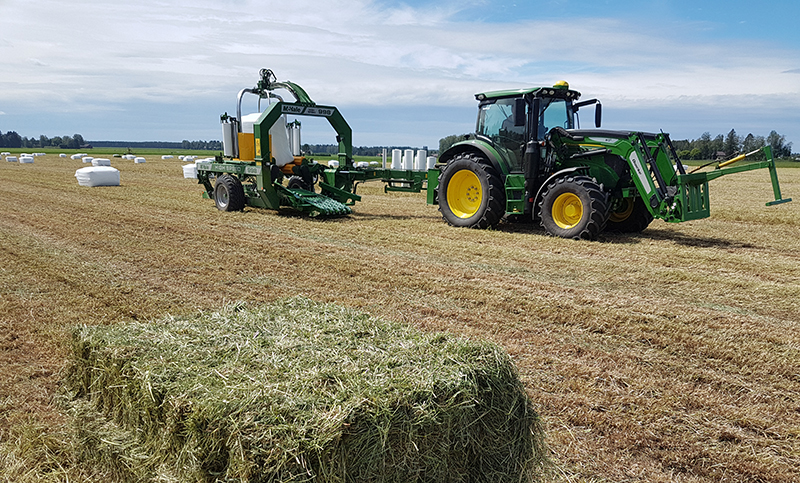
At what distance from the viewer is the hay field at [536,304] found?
2.96 meters

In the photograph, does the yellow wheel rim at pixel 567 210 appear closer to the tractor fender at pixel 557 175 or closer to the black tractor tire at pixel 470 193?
the tractor fender at pixel 557 175

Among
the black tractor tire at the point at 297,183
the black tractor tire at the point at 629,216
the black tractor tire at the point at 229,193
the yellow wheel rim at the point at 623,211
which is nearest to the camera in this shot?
the black tractor tire at the point at 629,216

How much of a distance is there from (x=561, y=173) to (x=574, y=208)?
565 mm

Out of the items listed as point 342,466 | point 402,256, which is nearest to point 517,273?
point 402,256

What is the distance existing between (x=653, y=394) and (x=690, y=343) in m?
1.05

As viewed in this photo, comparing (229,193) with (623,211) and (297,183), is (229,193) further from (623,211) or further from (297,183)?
(623,211)

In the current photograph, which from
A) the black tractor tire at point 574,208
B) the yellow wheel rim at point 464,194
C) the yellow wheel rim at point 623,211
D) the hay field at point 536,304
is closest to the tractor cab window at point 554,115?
the black tractor tire at point 574,208

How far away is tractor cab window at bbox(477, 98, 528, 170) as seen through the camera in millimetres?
9367

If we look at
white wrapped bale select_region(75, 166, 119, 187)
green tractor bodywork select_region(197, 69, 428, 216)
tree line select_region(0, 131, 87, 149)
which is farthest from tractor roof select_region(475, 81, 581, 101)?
tree line select_region(0, 131, 87, 149)

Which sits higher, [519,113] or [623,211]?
[519,113]

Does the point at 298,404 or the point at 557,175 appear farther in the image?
the point at 557,175

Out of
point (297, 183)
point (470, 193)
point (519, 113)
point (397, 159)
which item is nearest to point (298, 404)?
point (519, 113)

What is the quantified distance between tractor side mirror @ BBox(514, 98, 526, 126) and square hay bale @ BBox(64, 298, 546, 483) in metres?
6.87

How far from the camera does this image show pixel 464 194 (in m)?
10.2
